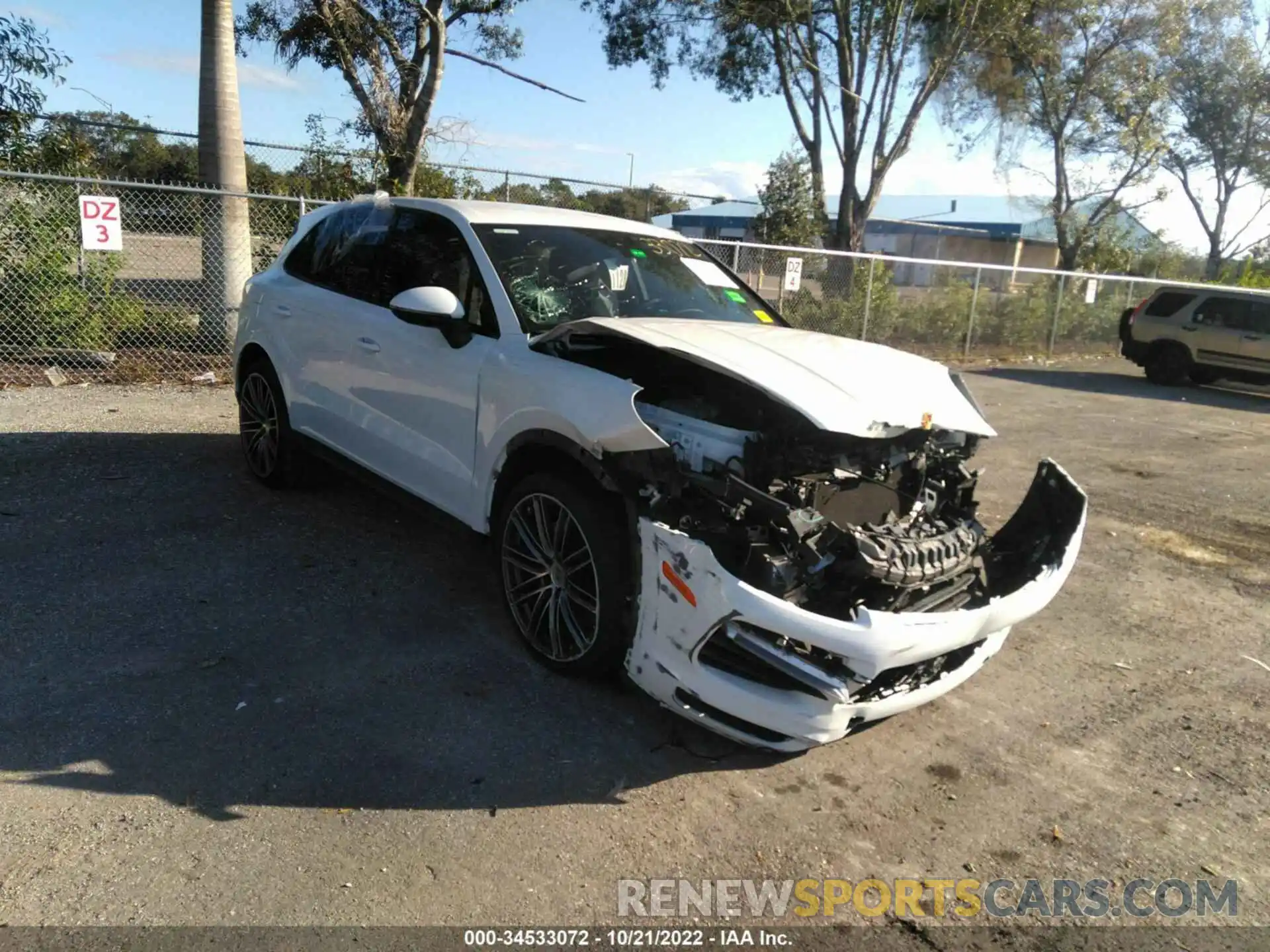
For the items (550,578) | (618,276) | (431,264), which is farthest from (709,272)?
(550,578)

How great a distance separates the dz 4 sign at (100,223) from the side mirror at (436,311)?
20.4 feet

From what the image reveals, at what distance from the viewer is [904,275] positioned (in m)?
15.7

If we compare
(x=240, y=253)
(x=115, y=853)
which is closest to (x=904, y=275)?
(x=240, y=253)

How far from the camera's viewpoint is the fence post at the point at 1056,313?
17969 mm

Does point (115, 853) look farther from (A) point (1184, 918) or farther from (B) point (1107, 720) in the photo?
(B) point (1107, 720)

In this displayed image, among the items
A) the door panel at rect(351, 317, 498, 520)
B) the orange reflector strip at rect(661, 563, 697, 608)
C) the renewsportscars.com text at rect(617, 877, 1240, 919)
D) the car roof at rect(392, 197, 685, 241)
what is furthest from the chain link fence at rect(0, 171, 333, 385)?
the renewsportscars.com text at rect(617, 877, 1240, 919)

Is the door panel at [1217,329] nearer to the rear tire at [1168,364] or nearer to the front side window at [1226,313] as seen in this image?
the front side window at [1226,313]

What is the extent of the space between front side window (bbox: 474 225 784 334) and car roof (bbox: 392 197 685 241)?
5 centimetres

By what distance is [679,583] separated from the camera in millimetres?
3123

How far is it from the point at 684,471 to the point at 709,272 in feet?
7.08

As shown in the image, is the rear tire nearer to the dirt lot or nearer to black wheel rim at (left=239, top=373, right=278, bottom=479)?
the dirt lot

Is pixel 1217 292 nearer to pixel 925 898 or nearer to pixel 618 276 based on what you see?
pixel 618 276

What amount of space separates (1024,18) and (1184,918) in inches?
791

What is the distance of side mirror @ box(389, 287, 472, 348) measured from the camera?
13.3 feet
